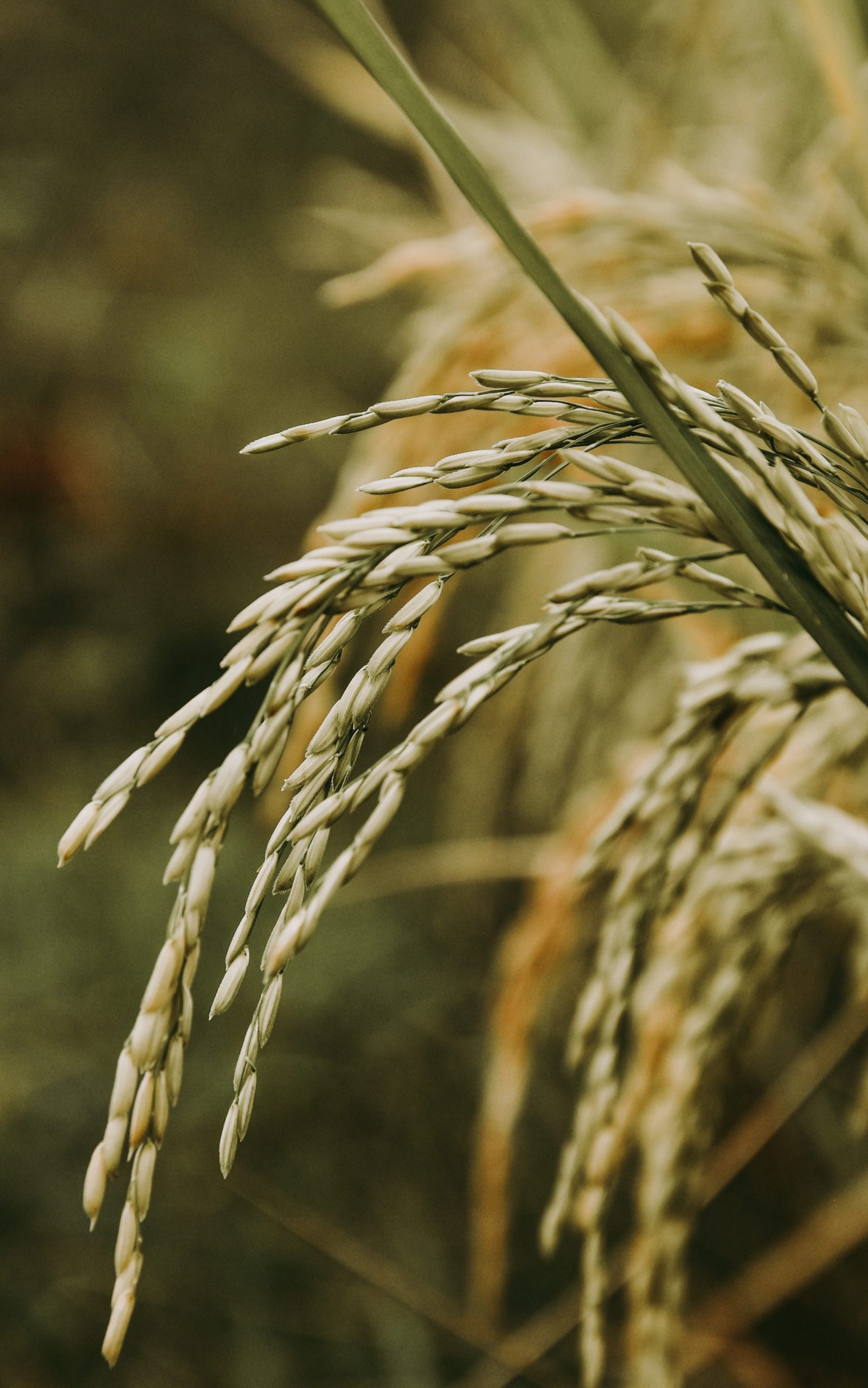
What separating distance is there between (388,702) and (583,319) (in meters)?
0.44

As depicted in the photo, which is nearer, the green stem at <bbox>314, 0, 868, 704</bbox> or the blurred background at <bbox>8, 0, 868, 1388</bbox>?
the green stem at <bbox>314, 0, 868, 704</bbox>

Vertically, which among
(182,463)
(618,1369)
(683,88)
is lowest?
(618,1369)

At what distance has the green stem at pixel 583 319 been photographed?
0.22m

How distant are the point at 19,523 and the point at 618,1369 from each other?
1789 millimetres

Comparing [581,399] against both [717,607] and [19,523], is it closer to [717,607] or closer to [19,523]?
[717,607]

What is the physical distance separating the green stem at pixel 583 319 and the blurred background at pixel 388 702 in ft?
0.82

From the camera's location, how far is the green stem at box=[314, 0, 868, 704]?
219 mm

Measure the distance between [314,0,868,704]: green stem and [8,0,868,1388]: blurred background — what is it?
249mm

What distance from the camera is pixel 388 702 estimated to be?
2.11ft

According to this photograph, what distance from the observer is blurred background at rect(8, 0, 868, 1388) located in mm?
558

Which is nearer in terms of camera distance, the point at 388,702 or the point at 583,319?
the point at 583,319

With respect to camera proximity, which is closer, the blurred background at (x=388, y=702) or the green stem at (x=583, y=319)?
the green stem at (x=583, y=319)

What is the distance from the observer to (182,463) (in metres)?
2.20

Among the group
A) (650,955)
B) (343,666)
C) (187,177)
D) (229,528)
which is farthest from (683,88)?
(187,177)
